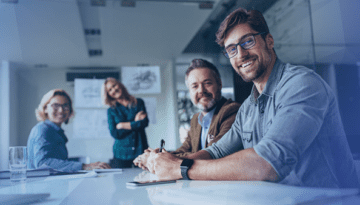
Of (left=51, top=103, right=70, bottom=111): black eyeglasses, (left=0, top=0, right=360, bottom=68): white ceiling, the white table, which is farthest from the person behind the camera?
(left=51, top=103, right=70, bottom=111): black eyeglasses

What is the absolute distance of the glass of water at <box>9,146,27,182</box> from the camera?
1344mm

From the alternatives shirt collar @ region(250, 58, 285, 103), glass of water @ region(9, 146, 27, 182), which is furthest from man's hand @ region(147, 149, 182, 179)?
glass of water @ region(9, 146, 27, 182)

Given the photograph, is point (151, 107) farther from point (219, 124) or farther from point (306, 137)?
point (306, 137)

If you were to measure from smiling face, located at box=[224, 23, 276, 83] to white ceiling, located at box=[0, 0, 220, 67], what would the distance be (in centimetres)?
194

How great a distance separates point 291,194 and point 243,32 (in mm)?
785

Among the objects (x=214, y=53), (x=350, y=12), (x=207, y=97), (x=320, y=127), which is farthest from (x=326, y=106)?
(x=214, y=53)

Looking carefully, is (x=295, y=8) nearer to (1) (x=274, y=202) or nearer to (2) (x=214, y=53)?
(2) (x=214, y=53)

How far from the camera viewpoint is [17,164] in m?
1.36

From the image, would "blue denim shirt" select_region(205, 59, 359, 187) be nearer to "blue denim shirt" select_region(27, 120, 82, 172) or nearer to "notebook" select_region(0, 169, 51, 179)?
"notebook" select_region(0, 169, 51, 179)

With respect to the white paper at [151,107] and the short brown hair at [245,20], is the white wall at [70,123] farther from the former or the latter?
the short brown hair at [245,20]

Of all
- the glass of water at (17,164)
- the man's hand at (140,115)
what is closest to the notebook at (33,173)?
the glass of water at (17,164)

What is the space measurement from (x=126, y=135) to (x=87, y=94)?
0.99 meters

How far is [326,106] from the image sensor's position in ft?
2.93

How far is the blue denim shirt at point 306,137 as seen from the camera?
847 mm
